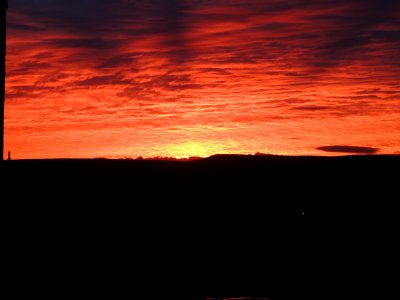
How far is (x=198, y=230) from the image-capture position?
12.9 m

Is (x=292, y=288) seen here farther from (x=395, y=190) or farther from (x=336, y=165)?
(x=336, y=165)

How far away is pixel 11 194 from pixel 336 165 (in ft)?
24.9

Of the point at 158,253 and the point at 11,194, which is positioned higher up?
the point at 11,194

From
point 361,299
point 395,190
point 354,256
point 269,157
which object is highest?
point 269,157

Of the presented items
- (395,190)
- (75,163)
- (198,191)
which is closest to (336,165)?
(395,190)

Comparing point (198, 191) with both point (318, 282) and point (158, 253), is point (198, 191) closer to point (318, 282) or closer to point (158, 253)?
point (158, 253)

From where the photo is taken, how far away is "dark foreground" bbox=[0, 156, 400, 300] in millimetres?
10695

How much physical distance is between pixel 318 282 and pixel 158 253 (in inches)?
116

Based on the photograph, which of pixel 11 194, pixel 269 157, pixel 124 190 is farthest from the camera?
pixel 269 157

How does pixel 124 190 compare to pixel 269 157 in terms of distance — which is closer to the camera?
pixel 124 190

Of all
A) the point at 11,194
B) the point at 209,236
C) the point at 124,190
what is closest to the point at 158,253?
the point at 209,236

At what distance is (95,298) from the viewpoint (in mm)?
9422

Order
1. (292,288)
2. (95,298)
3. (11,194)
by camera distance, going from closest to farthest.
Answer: (95,298) < (292,288) < (11,194)

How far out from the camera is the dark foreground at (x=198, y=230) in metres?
10.7
